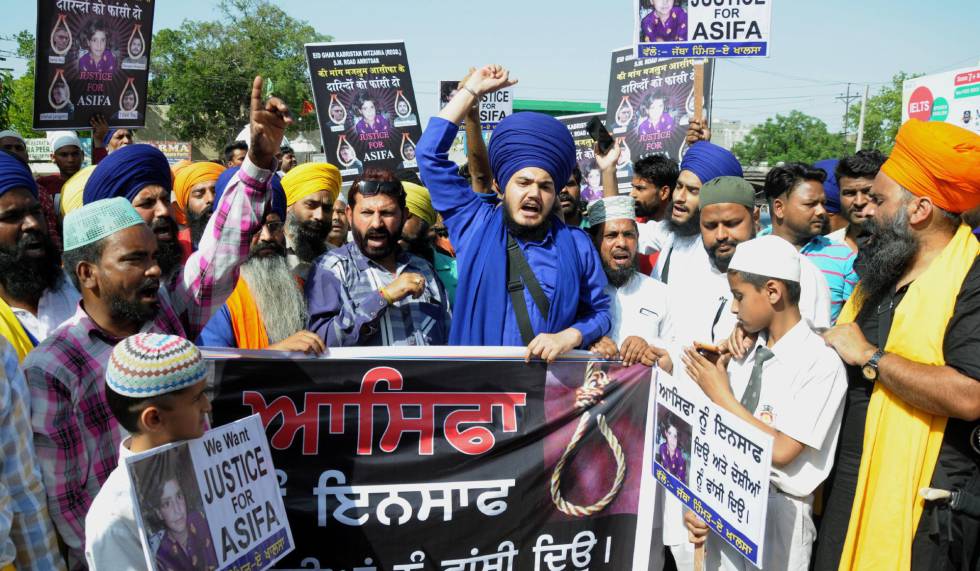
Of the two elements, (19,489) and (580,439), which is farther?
(580,439)

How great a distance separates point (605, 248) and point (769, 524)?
1.82 meters

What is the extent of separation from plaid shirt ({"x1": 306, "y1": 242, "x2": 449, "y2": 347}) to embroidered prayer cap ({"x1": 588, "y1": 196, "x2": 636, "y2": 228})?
111cm

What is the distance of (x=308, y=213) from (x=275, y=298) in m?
1.08

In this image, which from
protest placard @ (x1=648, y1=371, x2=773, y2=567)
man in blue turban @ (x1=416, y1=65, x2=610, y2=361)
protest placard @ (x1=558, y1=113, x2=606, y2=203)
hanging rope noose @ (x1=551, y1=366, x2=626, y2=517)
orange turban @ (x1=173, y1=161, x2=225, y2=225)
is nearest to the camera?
protest placard @ (x1=648, y1=371, x2=773, y2=567)

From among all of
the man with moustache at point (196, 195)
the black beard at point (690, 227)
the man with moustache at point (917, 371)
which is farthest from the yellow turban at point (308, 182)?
the man with moustache at point (917, 371)

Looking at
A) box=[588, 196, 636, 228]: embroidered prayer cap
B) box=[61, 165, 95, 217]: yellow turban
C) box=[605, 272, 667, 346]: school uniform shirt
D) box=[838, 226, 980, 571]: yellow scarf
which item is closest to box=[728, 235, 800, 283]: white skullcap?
box=[838, 226, 980, 571]: yellow scarf

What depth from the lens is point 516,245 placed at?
3.81m

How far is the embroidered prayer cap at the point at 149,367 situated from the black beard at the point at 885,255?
2716 millimetres

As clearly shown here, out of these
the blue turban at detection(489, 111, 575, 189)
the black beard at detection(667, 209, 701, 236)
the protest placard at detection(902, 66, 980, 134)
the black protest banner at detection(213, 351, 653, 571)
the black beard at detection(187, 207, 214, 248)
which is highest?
the protest placard at detection(902, 66, 980, 134)

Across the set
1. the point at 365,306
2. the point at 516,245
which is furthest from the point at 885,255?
the point at 365,306

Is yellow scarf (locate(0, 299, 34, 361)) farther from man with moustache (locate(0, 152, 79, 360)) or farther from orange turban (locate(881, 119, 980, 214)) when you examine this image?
orange turban (locate(881, 119, 980, 214))

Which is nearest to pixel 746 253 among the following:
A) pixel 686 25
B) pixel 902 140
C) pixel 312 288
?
pixel 902 140

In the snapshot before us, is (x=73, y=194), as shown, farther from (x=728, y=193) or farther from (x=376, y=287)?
(x=728, y=193)

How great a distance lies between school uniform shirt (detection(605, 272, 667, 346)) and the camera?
4.32 m
